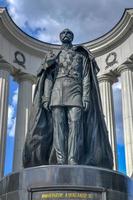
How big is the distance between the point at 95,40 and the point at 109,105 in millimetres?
7406

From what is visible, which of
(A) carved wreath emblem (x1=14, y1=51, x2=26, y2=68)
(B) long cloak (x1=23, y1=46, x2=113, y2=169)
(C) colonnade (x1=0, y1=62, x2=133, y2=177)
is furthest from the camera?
(A) carved wreath emblem (x1=14, y1=51, x2=26, y2=68)

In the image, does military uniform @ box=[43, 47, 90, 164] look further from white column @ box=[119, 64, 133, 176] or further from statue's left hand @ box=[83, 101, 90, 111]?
white column @ box=[119, 64, 133, 176]

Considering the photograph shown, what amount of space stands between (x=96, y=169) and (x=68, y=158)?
1.30 metres

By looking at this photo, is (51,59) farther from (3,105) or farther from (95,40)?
(95,40)

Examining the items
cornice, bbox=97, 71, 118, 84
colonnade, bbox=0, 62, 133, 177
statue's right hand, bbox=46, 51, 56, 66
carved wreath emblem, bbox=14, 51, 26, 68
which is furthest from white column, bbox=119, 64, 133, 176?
statue's right hand, bbox=46, 51, 56, 66

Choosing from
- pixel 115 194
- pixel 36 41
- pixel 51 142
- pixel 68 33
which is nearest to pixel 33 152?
pixel 51 142

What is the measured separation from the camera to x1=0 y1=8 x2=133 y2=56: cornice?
35125 millimetres

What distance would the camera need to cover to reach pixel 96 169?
30.8 ft

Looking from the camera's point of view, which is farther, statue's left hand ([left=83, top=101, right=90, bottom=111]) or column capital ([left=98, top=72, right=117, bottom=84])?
column capital ([left=98, top=72, right=117, bottom=84])

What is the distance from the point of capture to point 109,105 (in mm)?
35781

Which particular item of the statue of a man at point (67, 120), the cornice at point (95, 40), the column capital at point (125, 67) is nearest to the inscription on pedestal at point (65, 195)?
the statue of a man at point (67, 120)

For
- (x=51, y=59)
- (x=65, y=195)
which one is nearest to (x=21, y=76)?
(x=51, y=59)

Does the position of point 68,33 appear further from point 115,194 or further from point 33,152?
point 115,194

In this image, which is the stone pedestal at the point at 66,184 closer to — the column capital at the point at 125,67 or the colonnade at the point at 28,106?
the colonnade at the point at 28,106
